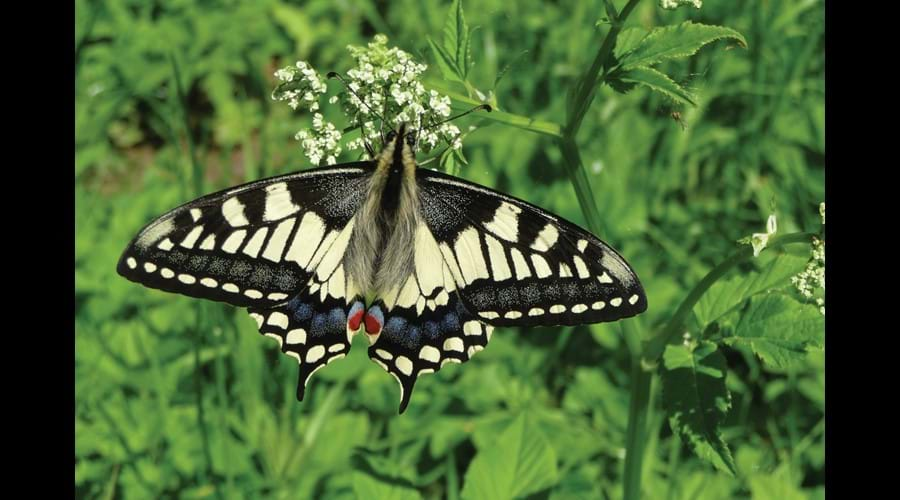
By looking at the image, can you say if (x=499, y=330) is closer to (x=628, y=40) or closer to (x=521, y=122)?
(x=521, y=122)

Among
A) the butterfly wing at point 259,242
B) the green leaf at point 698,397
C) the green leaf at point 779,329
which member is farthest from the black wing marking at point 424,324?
the green leaf at point 779,329

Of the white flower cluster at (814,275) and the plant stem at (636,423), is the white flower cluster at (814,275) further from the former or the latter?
the plant stem at (636,423)

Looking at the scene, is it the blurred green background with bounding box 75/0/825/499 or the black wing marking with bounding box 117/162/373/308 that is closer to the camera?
the black wing marking with bounding box 117/162/373/308

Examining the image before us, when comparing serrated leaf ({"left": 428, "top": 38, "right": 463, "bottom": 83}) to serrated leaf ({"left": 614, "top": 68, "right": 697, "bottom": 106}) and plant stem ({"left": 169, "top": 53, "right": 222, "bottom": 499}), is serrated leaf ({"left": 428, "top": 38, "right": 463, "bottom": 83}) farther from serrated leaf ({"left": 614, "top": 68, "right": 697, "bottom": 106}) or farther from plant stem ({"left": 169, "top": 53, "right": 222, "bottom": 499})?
plant stem ({"left": 169, "top": 53, "right": 222, "bottom": 499})

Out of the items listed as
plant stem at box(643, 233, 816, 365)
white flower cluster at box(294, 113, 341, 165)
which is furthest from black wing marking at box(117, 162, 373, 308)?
plant stem at box(643, 233, 816, 365)

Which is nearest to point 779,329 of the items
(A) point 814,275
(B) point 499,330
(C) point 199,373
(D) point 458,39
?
(A) point 814,275
